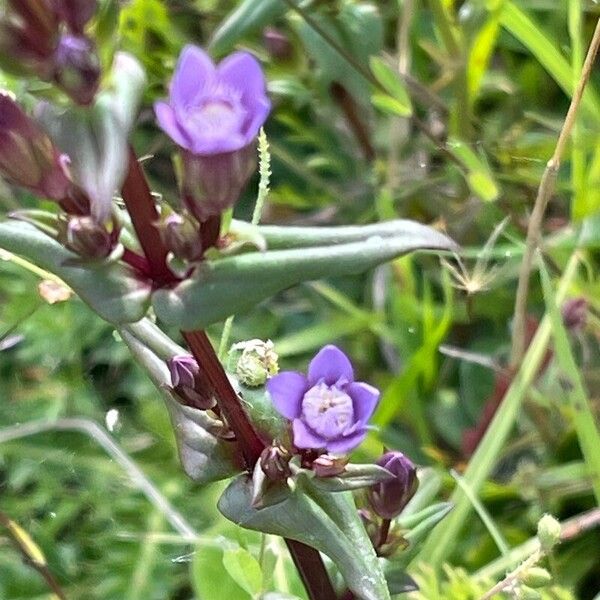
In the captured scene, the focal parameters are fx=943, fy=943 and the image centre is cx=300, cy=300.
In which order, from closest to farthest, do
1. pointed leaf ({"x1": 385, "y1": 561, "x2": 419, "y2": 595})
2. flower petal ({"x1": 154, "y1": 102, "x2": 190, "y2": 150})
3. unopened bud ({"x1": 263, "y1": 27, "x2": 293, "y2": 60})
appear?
flower petal ({"x1": 154, "y1": 102, "x2": 190, "y2": 150}), pointed leaf ({"x1": 385, "y1": 561, "x2": 419, "y2": 595}), unopened bud ({"x1": 263, "y1": 27, "x2": 293, "y2": 60})

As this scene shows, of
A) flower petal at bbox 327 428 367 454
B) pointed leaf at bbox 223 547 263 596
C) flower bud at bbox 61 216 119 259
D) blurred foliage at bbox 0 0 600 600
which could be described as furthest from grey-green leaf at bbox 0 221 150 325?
blurred foliage at bbox 0 0 600 600

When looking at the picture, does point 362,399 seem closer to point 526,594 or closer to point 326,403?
point 326,403

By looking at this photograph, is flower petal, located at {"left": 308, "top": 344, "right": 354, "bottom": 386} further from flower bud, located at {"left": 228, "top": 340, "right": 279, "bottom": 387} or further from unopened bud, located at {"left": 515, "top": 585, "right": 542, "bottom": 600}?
unopened bud, located at {"left": 515, "top": 585, "right": 542, "bottom": 600}

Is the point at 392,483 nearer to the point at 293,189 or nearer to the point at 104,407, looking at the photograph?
the point at 104,407

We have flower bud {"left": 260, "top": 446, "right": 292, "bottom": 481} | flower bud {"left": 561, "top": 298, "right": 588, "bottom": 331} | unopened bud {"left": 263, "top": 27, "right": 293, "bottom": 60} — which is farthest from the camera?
unopened bud {"left": 263, "top": 27, "right": 293, "bottom": 60}

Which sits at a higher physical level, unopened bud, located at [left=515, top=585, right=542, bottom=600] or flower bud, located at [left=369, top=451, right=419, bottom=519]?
flower bud, located at [left=369, top=451, right=419, bottom=519]

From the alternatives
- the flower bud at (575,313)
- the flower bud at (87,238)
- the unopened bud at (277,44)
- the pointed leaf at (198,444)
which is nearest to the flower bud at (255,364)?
the pointed leaf at (198,444)

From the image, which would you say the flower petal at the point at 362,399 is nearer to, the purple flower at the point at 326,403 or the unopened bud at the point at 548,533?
the purple flower at the point at 326,403
